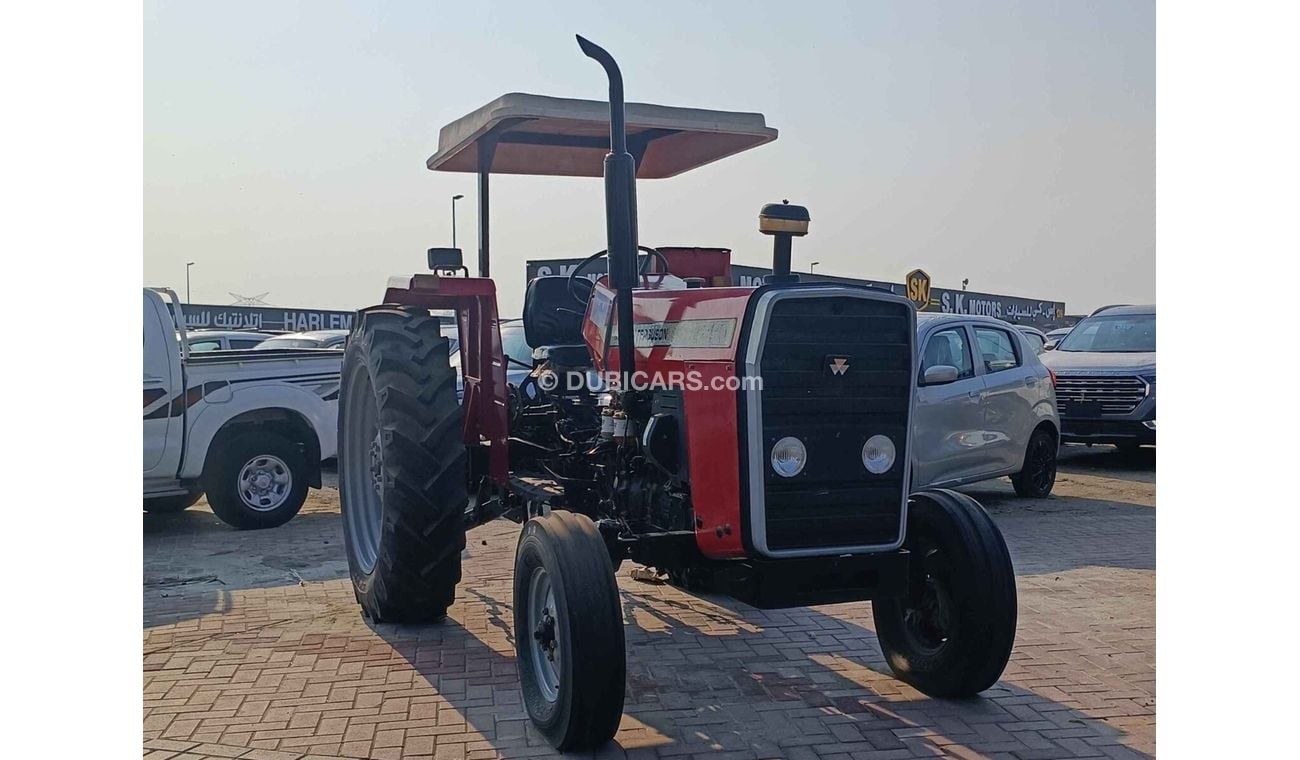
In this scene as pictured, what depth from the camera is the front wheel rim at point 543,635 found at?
13.2 ft

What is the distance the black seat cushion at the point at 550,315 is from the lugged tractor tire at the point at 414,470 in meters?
0.49

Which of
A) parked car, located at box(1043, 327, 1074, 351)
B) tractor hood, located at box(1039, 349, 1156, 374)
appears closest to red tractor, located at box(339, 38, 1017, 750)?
tractor hood, located at box(1039, 349, 1156, 374)

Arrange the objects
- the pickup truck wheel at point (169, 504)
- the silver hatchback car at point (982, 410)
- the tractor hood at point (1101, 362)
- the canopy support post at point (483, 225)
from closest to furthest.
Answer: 1. the canopy support post at point (483, 225)
2. the silver hatchback car at point (982, 410)
3. the pickup truck wheel at point (169, 504)
4. the tractor hood at point (1101, 362)

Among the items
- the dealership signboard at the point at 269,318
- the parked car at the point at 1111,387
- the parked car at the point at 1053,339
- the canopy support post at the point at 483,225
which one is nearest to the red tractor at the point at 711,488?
the canopy support post at the point at 483,225

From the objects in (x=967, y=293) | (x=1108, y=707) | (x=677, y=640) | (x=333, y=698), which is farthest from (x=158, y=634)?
(x=967, y=293)

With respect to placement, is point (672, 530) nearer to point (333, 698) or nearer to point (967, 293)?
point (333, 698)

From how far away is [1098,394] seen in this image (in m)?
12.1

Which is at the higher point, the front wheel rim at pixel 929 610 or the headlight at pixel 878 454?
the headlight at pixel 878 454

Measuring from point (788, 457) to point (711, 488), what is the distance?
295 millimetres

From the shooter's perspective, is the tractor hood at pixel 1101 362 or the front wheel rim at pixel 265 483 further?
the tractor hood at pixel 1101 362

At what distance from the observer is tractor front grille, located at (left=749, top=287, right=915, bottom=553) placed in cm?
401

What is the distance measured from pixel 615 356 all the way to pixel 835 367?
106 cm

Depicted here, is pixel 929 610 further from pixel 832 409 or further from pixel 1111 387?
pixel 1111 387

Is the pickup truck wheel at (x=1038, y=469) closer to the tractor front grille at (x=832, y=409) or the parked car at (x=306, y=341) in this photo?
the tractor front grille at (x=832, y=409)
